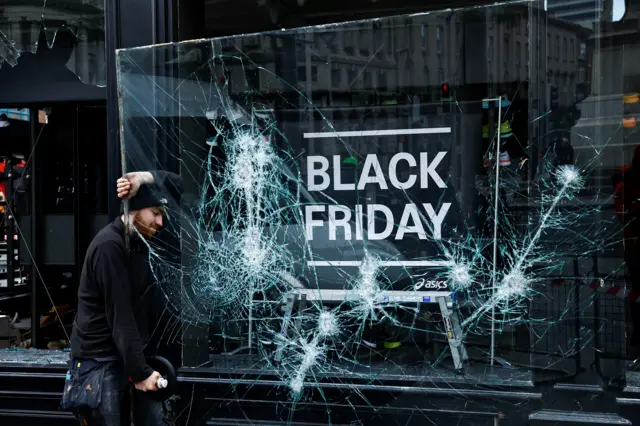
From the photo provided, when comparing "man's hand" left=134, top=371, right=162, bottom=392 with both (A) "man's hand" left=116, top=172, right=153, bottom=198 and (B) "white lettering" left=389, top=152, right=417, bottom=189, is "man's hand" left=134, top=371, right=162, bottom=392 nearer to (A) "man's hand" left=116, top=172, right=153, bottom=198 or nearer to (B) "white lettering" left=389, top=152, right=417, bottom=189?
(A) "man's hand" left=116, top=172, right=153, bottom=198

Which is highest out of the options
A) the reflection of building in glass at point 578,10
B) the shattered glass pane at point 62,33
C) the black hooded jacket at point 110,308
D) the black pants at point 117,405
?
the shattered glass pane at point 62,33

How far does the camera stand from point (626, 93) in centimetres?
323

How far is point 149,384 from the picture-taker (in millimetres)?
3039

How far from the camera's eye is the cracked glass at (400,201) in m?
3.16

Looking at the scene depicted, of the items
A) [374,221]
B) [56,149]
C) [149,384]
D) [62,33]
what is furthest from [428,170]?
[56,149]

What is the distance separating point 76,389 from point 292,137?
1.63m

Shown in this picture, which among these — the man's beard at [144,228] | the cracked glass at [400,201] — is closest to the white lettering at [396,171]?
the cracked glass at [400,201]

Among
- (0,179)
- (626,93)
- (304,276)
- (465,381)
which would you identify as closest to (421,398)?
(465,381)

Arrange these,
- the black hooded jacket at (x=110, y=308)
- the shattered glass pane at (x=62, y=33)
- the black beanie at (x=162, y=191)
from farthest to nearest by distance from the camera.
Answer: the shattered glass pane at (x=62, y=33), the black beanie at (x=162, y=191), the black hooded jacket at (x=110, y=308)

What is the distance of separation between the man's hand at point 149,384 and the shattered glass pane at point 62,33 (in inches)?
85.4

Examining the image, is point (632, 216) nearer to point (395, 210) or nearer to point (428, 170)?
point (428, 170)

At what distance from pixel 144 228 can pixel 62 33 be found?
5.93 feet

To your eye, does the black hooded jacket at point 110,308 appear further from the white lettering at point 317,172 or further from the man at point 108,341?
the white lettering at point 317,172

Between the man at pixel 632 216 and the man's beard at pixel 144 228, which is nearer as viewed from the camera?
the man at pixel 632 216
